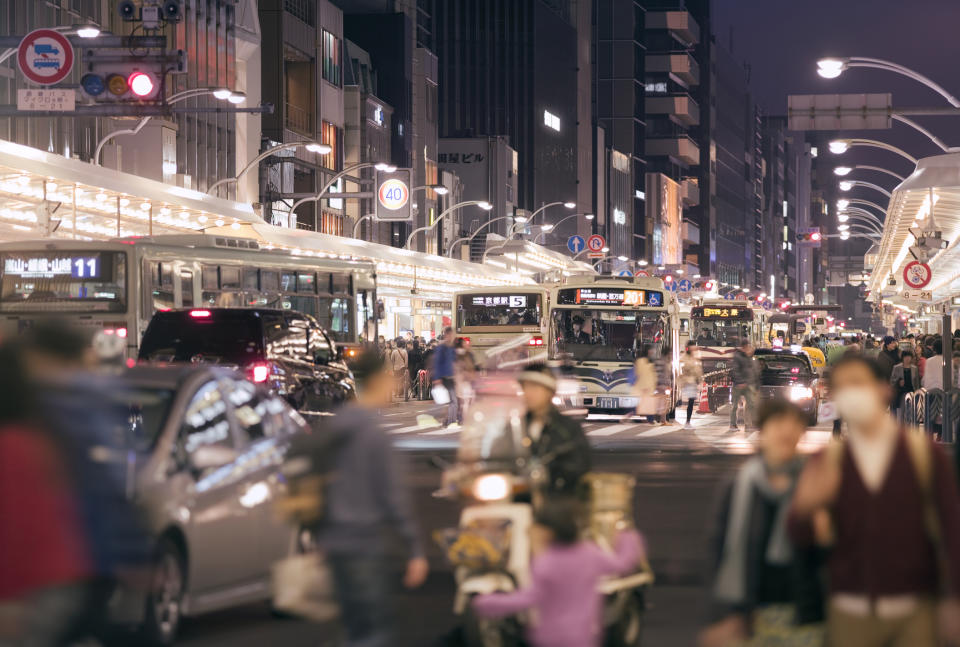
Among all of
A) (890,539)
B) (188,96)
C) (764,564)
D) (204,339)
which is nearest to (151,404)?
(764,564)

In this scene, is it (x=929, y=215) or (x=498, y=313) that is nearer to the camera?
(x=929, y=215)

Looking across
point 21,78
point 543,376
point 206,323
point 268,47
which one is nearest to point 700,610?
point 543,376

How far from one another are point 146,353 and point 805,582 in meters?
15.7

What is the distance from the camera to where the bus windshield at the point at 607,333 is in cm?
3500

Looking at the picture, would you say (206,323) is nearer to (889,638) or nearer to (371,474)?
(371,474)

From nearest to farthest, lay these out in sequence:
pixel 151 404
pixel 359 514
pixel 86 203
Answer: pixel 359 514, pixel 151 404, pixel 86 203

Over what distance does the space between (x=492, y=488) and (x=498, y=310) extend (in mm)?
33363

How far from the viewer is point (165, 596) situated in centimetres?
878

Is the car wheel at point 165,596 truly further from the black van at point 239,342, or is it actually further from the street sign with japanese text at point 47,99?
the street sign with japanese text at point 47,99

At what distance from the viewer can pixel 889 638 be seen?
5.49 metres

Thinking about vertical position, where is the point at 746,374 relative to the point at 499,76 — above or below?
below

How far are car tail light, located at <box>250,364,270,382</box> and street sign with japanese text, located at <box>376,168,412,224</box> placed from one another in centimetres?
4007

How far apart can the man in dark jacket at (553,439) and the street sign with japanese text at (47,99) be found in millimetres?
21992

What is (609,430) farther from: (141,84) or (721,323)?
(721,323)
